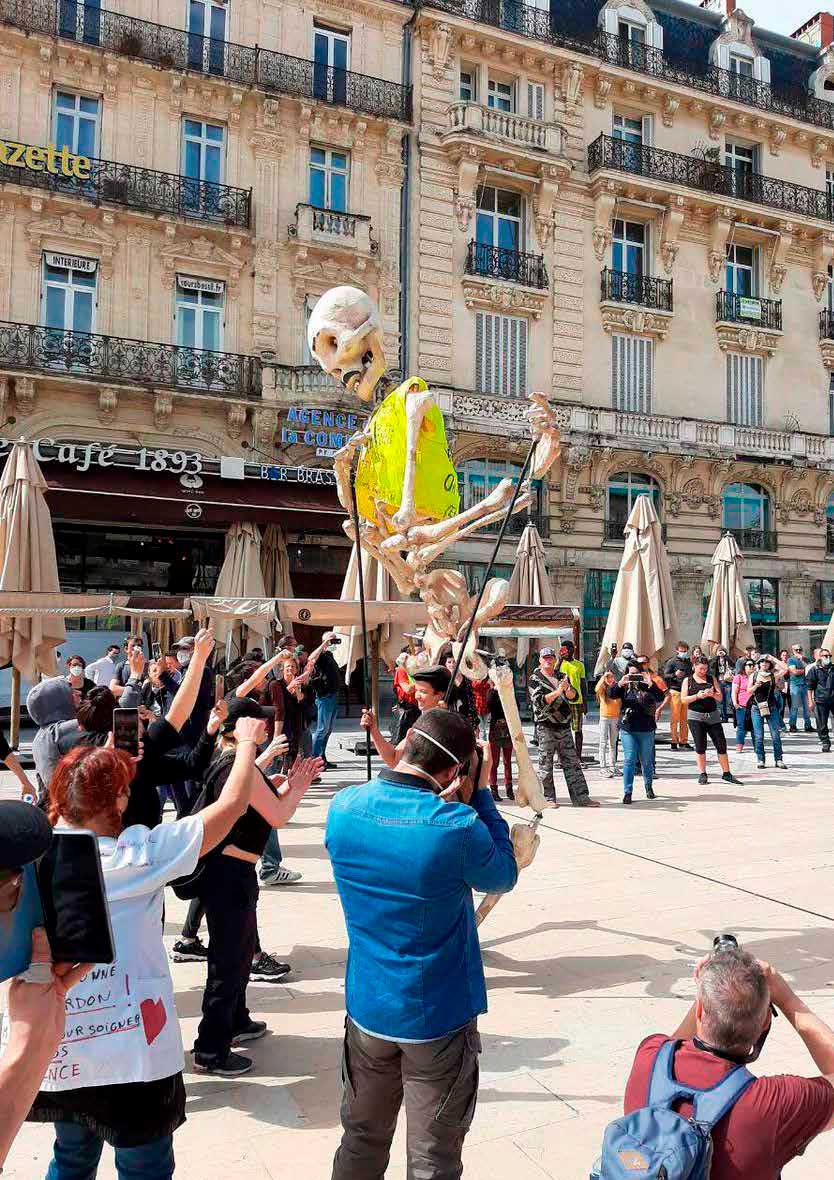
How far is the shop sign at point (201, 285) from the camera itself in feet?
59.5

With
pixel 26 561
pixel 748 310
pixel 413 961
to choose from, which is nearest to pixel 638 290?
pixel 748 310

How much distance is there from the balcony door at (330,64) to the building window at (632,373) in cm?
849

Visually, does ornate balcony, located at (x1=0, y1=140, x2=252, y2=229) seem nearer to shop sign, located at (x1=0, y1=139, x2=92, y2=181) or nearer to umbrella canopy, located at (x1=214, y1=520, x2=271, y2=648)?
shop sign, located at (x1=0, y1=139, x2=92, y2=181)

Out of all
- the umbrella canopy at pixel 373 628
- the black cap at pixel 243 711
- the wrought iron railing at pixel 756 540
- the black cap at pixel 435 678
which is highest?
the wrought iron railing at pixel 756 540

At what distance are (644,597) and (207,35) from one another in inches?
595

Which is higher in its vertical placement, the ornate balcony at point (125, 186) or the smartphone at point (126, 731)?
the ornate balcony at point (125, 186)

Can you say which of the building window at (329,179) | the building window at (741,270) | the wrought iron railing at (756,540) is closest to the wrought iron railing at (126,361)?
the building window at (329,179)

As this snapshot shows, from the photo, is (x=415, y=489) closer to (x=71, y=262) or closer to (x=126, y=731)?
(x=126, y=731)

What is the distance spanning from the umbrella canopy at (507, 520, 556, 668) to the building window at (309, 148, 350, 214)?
9301mm

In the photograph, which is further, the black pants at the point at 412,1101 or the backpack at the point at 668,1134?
the black pants at the point at 412,1101

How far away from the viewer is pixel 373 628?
458 inches

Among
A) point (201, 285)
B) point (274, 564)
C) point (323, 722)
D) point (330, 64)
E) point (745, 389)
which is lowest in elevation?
point (323, 722)

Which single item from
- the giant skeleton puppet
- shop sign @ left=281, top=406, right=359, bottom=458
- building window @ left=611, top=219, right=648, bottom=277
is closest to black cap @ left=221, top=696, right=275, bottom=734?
the giant skeleton puppet

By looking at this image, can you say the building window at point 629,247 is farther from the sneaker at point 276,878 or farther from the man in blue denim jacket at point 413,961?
the man in blue denim jacket at point 413,961
